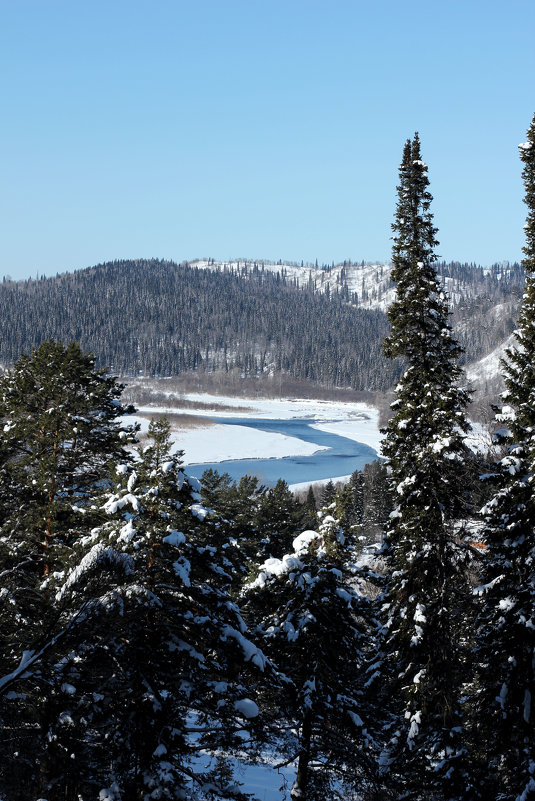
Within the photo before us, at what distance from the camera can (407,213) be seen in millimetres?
15656

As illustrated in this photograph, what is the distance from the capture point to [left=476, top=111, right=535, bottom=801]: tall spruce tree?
1348 cm

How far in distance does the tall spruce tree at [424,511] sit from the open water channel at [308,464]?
55.9 m

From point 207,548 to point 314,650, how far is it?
5249 millimetres

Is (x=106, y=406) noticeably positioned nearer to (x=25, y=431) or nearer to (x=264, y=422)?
(x=25, y=431)

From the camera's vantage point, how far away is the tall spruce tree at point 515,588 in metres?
13.5

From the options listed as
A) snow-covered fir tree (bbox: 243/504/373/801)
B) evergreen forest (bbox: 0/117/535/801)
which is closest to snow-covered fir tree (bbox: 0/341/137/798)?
evergreen forest (bbox: 0/117/535/801)

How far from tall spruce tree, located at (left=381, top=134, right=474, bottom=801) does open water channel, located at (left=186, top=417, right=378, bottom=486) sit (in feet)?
183

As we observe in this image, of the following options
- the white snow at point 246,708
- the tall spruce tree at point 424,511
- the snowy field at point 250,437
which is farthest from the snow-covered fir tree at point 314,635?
the snowy field at point 250,437

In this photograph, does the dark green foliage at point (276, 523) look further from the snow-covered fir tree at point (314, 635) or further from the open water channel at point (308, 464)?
the open water channel at point (308, 464)

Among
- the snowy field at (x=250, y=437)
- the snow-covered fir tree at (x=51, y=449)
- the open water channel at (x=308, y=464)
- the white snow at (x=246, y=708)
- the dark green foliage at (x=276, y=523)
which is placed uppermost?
the snow-covered fir tree at (x=51, y=449)

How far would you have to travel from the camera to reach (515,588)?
557 inches

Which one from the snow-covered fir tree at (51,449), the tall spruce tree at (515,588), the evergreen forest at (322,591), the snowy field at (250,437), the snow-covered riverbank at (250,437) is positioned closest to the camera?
the evergreen forest at (322,591)

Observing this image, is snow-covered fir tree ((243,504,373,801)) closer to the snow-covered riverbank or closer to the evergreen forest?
the evergreen forest

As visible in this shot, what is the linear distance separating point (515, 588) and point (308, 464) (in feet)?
267
